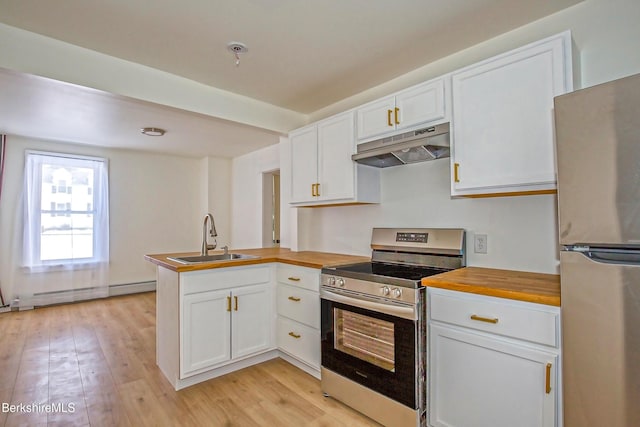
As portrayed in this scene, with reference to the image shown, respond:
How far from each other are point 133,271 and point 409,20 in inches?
216

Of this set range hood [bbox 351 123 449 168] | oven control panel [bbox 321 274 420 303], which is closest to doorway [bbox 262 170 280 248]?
range hood [bbox 351 123 449 168]

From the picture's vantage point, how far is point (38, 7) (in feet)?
5.99

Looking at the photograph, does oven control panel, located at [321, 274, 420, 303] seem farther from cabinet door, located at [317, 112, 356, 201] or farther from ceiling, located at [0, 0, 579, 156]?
ceiling, located at [0, 0, 579, 156]

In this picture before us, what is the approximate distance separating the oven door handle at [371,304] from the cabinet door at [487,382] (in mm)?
149

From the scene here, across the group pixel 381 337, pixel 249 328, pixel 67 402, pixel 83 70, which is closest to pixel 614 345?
pixel 381 337

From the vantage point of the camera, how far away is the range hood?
6.80 ft

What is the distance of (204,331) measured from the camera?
2.46 meters

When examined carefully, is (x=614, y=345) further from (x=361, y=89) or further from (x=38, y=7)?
(x=38, y=7)

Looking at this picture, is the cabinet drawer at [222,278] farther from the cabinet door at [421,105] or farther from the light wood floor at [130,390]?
the cabinet door at [421,105]

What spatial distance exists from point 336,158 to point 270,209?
8.91ft

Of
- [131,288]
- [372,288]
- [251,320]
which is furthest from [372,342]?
[131,288]

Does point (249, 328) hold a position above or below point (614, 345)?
below

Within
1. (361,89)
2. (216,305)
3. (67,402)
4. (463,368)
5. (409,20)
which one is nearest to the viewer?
(463,368)

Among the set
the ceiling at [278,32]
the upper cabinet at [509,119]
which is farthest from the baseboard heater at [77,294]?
the upper cabinet at [509,119]
